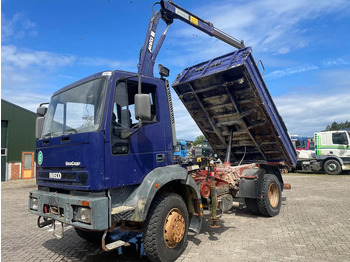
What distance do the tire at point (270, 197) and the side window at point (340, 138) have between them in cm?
1082

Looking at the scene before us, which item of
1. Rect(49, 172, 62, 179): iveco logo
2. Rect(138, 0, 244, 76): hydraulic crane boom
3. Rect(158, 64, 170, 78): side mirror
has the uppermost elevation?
Rect(138, 0, 244, 76): hydraulic crane boom

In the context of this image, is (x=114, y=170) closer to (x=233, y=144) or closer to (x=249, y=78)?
(x=249, y=78)

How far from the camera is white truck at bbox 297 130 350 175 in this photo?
14.9 meters

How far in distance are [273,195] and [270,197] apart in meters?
0.20

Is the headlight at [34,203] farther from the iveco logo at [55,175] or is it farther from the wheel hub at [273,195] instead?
the wheel hub at [273,195]

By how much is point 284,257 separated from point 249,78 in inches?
130

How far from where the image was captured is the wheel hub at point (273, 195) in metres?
A: 6.47

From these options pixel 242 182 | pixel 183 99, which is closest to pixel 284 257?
pixel 242 182

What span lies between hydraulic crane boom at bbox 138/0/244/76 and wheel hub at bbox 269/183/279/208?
4.28 m

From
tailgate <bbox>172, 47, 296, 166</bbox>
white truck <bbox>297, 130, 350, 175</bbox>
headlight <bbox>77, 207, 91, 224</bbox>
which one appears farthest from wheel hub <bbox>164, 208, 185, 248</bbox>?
white truck <bbox>297, 130, 350, 175</bbox>

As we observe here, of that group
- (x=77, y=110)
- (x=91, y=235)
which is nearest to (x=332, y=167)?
(x=91, y=235)

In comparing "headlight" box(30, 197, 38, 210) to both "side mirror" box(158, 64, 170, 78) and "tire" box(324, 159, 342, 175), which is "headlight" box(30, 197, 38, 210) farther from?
"tire" box(324, 159, 342, 175)

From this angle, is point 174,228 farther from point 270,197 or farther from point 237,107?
point 270,197

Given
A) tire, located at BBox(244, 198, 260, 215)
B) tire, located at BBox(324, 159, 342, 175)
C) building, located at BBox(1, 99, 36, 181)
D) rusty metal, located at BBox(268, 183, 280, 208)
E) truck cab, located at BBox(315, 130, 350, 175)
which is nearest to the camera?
tire, located at BBox(244, 198, 260, 215)
